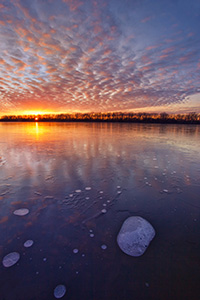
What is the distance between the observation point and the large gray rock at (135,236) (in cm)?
257

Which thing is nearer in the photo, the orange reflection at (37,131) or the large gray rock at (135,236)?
the large gray rock at (135,236)

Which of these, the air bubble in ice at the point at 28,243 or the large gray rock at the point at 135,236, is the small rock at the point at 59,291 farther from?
the large gray rock at the point at 135,236

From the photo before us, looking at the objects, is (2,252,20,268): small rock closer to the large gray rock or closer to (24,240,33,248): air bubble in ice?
(24,240,33,248): air bubble in ice

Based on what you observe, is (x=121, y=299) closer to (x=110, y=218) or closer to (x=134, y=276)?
(x=134, y=276)

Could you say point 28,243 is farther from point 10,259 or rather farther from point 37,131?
point 37,131

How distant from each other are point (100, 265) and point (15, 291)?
1.26 meters

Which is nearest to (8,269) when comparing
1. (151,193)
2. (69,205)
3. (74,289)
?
(74,289)

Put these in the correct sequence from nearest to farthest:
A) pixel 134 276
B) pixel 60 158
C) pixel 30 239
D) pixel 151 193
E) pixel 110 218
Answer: pixel 134 276 → pixel 30 239 → pixel 110 218 → pixel 151 193 → pixel 60 158

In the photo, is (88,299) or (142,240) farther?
(142,240)

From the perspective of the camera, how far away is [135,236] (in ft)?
9.09

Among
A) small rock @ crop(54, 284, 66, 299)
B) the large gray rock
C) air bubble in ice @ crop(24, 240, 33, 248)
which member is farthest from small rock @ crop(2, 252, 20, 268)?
the large gray rock

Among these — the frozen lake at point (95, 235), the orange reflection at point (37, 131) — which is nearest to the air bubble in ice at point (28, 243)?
the frozen lake at point (95, 235)

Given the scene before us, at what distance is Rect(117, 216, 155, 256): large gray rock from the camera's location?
101 inches

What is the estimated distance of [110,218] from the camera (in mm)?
3301
